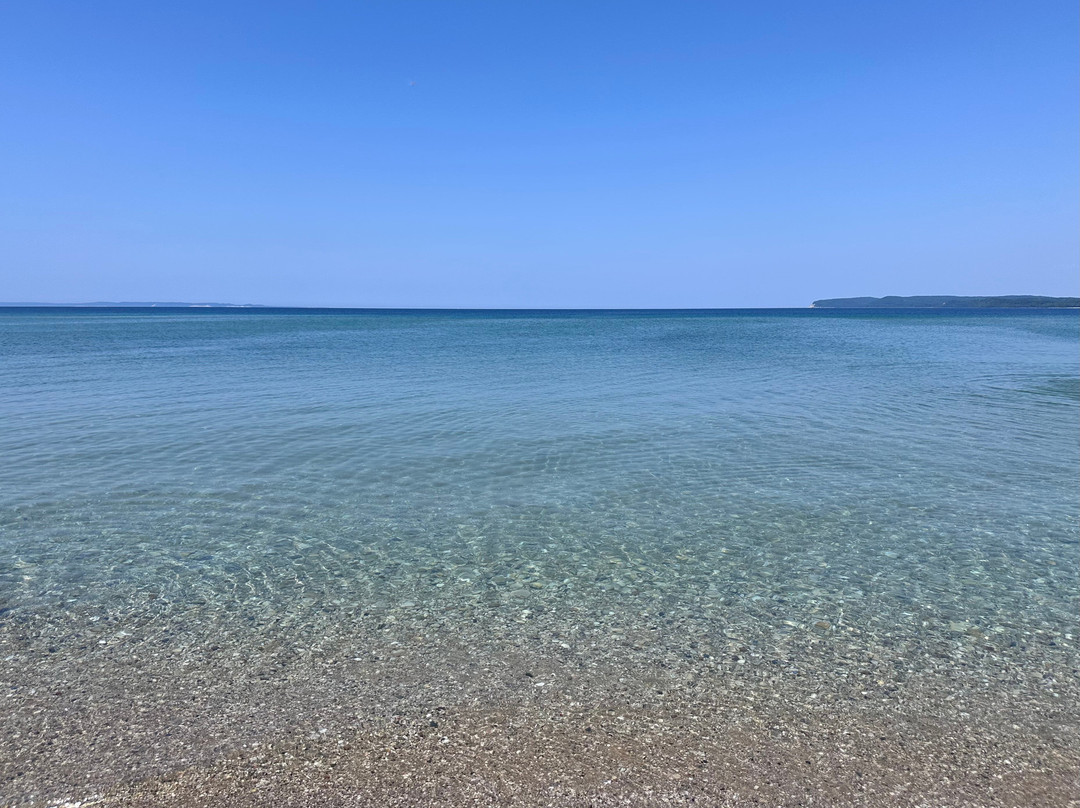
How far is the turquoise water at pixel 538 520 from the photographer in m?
6.68

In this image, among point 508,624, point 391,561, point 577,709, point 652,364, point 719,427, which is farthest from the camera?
point 652,364

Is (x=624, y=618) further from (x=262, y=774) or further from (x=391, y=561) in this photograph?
(x=262, y=774)

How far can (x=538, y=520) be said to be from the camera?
9.70 meters

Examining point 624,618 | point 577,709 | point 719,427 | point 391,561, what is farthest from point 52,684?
point 719,427

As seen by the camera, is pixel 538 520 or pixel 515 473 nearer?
pixel 538 520

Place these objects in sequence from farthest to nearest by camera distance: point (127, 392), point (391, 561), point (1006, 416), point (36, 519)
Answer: point (127, 392)
point (1006, 416)
point (36, 519)
point (391, 561)

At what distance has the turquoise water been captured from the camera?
6676mm

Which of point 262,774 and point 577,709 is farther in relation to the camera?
point 577,709

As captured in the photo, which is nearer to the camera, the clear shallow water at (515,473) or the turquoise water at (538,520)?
the turquoise water at (538,520)

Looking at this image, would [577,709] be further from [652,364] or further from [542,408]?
[652,364]

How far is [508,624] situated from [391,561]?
2.15 m

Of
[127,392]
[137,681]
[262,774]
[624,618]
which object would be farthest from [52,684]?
[127,392]

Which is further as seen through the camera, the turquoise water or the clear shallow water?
the clear shallow water

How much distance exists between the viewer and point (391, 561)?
8195mm
